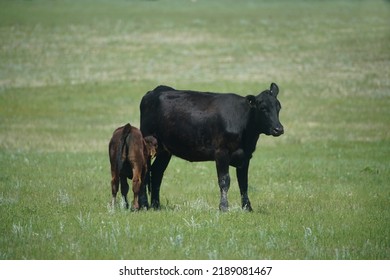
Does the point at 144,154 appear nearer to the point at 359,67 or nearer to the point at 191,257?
the point at 191,257

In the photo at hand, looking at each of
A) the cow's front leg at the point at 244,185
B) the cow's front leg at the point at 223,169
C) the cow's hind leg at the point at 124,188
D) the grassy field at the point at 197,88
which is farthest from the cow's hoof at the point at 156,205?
the cow's front leg at the point at 244,185

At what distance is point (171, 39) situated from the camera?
7081 cm

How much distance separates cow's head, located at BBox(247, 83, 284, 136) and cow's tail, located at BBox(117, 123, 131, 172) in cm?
223

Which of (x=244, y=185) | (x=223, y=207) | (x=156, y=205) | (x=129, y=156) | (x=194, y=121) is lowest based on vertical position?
(x=156, y=205)

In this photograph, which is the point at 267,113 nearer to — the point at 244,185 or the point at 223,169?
the point at 223,169

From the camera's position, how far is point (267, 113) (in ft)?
49.3

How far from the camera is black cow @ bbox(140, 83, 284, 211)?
15.1m

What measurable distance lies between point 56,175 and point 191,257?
10.1 m

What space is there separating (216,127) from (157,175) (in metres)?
1.64

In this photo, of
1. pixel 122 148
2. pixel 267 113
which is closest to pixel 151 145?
pixel 122 148

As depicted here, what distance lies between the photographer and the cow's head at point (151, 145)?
14992 millimetres

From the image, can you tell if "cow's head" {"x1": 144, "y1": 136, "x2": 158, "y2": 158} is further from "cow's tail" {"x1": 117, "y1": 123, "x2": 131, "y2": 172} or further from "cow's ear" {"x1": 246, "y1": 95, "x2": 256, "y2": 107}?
"cow's ear" {"x1": 246, "y1": 95, "x2": 256, "y2": 107}

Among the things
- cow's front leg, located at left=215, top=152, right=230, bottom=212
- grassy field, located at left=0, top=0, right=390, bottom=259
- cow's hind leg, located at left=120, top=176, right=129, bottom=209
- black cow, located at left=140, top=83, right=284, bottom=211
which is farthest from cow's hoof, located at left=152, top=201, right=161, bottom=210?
cow's front leg, located at left=215, top=152, right=230, bottom=212

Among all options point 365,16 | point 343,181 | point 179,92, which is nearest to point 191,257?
point 179,92
